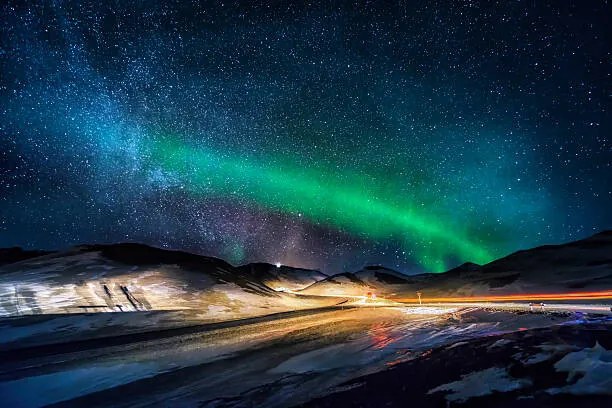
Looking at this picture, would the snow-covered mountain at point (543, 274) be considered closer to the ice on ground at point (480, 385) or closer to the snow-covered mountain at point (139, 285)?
the snow-covered mountain at point (139, 285)

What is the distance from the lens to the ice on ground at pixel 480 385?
8.74 m

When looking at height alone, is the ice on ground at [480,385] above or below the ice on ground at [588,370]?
below

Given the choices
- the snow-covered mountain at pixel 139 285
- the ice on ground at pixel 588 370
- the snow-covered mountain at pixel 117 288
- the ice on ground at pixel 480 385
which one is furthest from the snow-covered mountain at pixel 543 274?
the ice on ground at pixel 480 385

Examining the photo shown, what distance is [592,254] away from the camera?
4459 inches

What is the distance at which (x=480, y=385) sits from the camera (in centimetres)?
937

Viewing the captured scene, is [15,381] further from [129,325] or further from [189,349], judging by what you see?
[129,325]

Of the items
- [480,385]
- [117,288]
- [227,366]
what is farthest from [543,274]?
[227,366]

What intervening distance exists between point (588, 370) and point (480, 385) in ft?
10.4

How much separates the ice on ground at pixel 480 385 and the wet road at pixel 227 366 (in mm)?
3012

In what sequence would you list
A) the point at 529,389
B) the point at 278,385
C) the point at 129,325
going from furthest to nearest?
the point at 129,325 < the point at 278,385 < the point at 529,389

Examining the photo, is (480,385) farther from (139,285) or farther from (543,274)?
(543,274)

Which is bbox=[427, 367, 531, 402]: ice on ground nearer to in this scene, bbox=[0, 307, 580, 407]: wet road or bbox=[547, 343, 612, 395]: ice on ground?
bbox=[547, 343, 612, 395]: ice on ground

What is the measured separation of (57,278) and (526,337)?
58.9 meters

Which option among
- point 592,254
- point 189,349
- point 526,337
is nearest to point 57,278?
point 189,349
